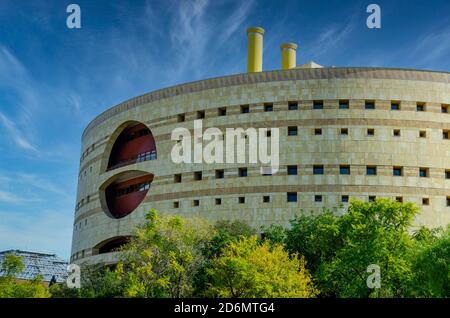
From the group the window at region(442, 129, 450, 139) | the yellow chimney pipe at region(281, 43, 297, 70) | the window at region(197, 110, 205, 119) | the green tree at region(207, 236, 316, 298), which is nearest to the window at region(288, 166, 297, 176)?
the window at region(197, 110, 205, 119)

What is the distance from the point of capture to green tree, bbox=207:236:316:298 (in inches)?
1221

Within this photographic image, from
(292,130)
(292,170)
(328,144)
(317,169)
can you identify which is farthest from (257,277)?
(292,130)

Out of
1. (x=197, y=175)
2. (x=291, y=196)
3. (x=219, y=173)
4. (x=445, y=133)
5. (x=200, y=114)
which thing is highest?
(x=200, y=114)

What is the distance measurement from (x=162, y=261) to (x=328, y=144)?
647 inches

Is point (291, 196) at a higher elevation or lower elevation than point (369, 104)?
lower

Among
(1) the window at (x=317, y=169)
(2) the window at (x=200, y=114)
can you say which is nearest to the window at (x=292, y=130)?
(1) the window at (x=317, y=169)

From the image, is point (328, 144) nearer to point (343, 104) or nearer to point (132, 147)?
point (343, 104)

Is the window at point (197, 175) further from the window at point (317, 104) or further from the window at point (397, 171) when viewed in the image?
the window at point (397, 171)

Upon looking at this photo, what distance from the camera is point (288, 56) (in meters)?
55.6

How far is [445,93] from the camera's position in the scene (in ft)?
155

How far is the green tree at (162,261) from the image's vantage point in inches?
1296

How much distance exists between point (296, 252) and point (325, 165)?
10351 millimetres

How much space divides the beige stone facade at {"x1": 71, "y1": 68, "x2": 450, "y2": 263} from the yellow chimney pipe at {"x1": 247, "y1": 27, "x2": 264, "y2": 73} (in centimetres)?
496
